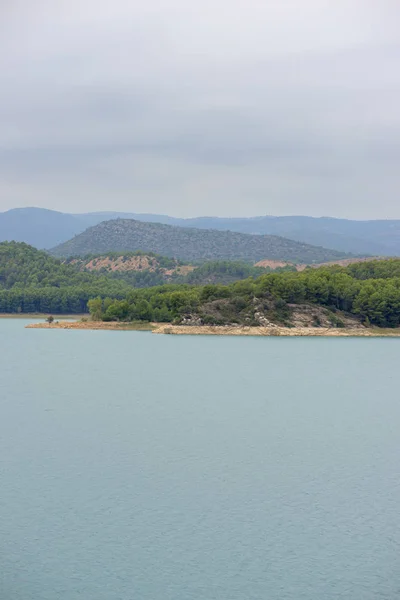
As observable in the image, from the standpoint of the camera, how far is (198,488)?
28438 millimetres

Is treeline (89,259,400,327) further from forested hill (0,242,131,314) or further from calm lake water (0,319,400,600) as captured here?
calm lake water (0,319,400,600)

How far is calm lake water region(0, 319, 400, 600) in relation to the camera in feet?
67.9

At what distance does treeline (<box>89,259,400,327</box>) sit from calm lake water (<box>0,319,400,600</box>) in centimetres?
4143

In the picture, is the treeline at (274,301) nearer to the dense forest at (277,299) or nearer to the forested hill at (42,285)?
the dense forest at (277,299)

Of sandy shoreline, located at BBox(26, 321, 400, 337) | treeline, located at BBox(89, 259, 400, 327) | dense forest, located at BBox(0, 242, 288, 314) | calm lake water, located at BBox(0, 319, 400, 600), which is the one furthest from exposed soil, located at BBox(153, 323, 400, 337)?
dense forest, located at BBox(0, 242, 288, 314)

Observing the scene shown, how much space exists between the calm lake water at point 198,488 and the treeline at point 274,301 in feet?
136

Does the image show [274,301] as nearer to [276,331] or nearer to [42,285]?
[276,331]

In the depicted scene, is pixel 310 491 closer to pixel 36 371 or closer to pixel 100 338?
pixel 36 371

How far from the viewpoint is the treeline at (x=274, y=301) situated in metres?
100

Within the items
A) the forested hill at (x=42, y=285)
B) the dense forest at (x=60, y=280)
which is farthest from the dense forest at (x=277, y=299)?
the dense forest at (x=60, y=280)

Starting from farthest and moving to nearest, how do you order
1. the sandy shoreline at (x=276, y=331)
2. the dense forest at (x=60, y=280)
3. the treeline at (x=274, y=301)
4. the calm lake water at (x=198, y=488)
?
the dense forest at (x=60, y=280) → the treeline at (x=274, y=301) → the sandy shoreline at (x=276, y=331) → the calm lake water at (x=198, y=488)

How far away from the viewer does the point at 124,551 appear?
22328 millimetres

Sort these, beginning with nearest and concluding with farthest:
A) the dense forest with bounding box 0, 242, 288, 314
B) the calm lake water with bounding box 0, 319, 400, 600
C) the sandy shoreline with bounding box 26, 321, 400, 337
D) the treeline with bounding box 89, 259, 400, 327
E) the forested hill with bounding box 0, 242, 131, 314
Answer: the calm lake water with bounding box 0, 319, 400, 600
the sandy shoreline with bounding box 26, 321, 400, 337
the treeline with bounding box 89, 259, 400, 327
the forested hill with bounding box 0, 242, 131, 314
the dense forest with bounding box 0, 242, 288, 314

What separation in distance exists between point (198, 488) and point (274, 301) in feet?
241
